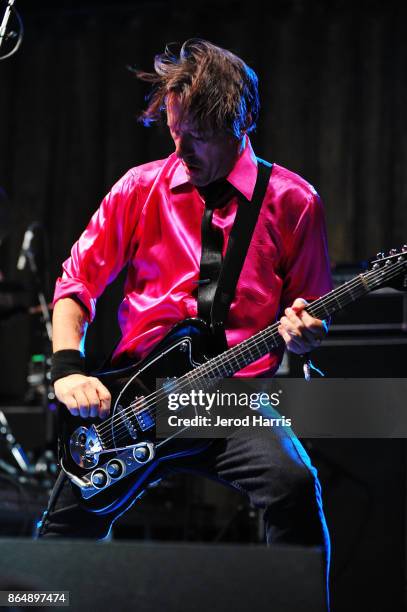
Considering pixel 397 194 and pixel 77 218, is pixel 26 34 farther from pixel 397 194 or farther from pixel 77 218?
pixel 397 194

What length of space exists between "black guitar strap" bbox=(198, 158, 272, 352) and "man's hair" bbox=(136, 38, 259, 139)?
0.20 m

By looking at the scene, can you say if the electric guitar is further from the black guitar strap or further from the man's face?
the man's face

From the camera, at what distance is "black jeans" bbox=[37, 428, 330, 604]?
2.06m

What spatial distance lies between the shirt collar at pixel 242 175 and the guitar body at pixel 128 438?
1.50 ft

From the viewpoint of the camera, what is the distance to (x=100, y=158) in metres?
5.98

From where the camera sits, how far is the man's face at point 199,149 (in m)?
2.38

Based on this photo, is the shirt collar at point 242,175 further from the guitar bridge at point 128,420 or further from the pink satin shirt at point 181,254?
the guitar bridge at point 128,420

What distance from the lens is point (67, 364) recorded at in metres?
2.28

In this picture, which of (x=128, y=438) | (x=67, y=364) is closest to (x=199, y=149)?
(x=67, y=364)

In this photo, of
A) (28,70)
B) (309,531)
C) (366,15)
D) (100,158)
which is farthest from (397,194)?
(309,531)

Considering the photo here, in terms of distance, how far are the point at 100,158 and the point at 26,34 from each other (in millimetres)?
1149

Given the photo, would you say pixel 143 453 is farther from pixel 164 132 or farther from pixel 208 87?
pixel 164 132

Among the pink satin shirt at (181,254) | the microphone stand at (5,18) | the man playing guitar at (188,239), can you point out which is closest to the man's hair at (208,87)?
the man playing guitar at (188,239)

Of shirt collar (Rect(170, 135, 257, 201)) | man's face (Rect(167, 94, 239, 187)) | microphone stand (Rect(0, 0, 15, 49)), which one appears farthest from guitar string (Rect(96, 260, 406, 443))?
microphone stand (Rect(0, 0, 15, 49))
